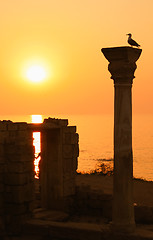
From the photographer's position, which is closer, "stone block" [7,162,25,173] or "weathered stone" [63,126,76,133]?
"stone block" [7,162,25,173]

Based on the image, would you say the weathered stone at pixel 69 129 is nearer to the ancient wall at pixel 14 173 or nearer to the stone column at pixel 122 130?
the ancient wall at pixel 14 173

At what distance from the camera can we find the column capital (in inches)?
385

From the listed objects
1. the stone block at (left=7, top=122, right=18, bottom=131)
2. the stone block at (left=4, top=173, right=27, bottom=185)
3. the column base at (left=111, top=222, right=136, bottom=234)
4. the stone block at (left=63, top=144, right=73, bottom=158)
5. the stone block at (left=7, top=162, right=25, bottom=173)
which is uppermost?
the stone block at (left=7, top=122, right=18, bottom=131)

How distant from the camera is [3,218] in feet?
41.8

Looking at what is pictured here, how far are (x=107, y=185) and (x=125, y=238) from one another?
7.64 metres

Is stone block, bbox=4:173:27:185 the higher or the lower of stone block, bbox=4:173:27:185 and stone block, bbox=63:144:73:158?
the lower

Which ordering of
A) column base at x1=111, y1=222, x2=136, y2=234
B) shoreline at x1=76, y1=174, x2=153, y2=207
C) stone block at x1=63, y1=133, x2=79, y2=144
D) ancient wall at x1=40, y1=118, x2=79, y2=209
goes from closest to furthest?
column base at x1=111, y1=222, x2=136, y2=234 → ancient wall at x1=40, y1=118, x2=79, y2=209 → stone block at x1=63, y1=133, x2=79, y2=144 → shoreline at x1=76, y1=174, x2=153, y2=207

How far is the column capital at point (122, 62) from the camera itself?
978cm

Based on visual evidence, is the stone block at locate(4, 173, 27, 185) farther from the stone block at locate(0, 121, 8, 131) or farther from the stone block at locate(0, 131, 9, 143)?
the stone block at locate(0, 121, 8, 131)

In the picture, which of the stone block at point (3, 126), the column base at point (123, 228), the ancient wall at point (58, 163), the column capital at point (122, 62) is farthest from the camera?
the ancient wall at point (58, 163)

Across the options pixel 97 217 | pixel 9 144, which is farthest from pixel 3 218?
pixel 97 217

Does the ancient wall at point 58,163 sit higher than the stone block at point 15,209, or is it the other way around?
the ancient wall at point 58,163

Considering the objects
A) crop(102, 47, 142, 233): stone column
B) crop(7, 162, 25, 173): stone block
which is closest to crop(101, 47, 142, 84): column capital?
crop(102, 47, 142, 233): stone column

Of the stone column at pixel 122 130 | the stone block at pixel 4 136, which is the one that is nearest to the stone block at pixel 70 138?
the stone block at pixel 4 136
